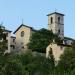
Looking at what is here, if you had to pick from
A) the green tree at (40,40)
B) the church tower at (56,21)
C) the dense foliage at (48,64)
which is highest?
the church tower at (56,21)

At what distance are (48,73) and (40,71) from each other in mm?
2273

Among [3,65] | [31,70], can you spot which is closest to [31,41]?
[31,70]

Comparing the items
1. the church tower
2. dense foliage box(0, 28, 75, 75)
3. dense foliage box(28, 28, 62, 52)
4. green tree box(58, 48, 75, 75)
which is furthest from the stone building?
green tree box(58, 48, 75, 75)

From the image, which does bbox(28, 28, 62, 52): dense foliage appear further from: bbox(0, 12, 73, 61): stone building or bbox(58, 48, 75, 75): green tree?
bbox(58, 48, 75, 75): green tree

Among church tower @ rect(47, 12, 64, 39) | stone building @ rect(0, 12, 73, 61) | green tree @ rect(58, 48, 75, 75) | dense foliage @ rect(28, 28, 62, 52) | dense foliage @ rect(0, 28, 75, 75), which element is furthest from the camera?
church tower @ rect(47, 12, 64, 39)

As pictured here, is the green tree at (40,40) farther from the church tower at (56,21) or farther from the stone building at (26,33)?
the church tower at (56,21)

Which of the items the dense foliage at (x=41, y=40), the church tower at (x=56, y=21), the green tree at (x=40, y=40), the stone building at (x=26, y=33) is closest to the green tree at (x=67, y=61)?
the dense foliage at (x=41, y=40)

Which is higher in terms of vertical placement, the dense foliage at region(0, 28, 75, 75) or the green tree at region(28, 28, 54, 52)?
the green tree at region(28, 28, 54, 52)

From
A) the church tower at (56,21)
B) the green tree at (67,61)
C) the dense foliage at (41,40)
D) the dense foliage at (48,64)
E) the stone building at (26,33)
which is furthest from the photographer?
the church tower at (56,21)

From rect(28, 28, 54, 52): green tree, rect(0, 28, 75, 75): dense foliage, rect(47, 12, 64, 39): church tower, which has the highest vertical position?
rect(47, 12, 64, 39): church tower

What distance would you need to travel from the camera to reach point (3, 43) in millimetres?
29609

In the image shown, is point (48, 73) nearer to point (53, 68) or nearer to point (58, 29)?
point (53, 68)

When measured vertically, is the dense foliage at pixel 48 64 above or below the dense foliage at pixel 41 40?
below

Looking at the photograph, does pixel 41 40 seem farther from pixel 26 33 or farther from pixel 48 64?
pixel 48 64
